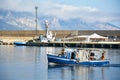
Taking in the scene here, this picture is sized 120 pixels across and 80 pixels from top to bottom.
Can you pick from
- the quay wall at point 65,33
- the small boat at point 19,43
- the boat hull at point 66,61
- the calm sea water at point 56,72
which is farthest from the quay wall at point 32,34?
the calm sea water at point 56,72

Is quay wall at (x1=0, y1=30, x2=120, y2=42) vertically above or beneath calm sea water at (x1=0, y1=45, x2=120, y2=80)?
above

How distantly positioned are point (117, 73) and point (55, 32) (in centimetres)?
7908

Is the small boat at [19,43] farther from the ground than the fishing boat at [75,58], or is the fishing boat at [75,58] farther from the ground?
the small boat at [19,43]

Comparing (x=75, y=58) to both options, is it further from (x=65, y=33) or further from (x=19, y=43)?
(x=65, y=33)

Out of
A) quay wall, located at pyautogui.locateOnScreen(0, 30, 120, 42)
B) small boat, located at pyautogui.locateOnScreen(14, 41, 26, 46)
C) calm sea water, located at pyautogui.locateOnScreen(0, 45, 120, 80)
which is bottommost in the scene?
calm sea water, located at pyautogui.locateOnScreen(0, 45, 120, 80)

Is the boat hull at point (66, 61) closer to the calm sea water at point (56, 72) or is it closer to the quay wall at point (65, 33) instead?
the calm sea water at point (56, 72)

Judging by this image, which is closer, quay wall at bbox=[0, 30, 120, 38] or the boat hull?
the boat hull

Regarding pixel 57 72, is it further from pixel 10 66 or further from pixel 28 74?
pixel 10 66

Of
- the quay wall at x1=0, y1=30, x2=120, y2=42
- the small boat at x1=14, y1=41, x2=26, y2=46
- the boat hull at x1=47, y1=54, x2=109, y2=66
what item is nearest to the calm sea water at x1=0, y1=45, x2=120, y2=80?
the boat hull at x1=47, y1=54, x2=109, y2=66

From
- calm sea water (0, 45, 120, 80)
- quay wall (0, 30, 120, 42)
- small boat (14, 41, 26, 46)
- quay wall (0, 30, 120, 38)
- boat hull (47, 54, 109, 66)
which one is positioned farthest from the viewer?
quay wall (0, 30, 120, 38)

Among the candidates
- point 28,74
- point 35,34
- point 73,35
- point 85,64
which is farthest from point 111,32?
point 28,74

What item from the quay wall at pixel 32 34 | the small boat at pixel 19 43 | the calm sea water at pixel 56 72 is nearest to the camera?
the calm sea water at pixel 56 72

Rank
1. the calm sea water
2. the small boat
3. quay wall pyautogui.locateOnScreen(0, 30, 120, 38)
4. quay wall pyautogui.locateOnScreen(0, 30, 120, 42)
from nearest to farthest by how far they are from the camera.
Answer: the calm sea water → the small boat → quay wall pyautogui.locateOnScreen(0, 30, 120, 42) → quay wall pyautogui.locateOnScreen(0, 30, 120, 38)

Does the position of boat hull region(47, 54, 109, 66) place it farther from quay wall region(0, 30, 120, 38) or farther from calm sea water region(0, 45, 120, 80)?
quay wall region(0, 30, 120, 38)
